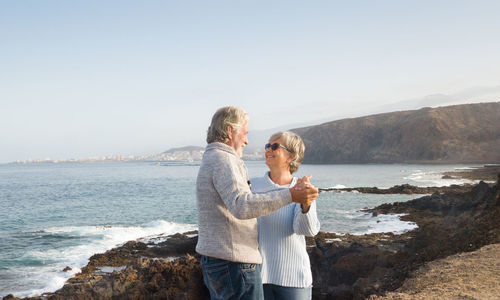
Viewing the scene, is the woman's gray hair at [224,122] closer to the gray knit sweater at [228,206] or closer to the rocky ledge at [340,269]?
the gray knit sweater at [228,206]

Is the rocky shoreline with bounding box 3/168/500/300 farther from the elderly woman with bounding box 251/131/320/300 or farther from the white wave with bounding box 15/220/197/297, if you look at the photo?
the white wave with bounding box 15/220/197/297

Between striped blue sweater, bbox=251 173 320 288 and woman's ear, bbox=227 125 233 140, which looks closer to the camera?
woman's ear, bbox=227 125 233 140

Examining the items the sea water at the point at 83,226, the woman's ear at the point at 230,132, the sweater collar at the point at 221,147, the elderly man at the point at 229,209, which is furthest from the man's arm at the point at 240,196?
the sea water at the point at 83,226

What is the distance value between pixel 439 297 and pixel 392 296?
0.51 metres

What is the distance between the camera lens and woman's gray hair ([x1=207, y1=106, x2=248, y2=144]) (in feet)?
8.40

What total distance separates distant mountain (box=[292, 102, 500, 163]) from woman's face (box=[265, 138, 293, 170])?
264 feet

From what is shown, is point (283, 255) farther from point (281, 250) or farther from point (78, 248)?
point (78, 248)

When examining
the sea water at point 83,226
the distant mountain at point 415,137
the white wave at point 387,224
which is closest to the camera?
the sea water at point 83,226

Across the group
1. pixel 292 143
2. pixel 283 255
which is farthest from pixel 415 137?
pixel 283 255

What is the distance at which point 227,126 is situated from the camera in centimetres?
256

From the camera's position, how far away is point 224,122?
2564 mm

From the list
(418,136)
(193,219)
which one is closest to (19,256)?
(193,219)

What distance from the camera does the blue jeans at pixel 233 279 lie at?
251cm

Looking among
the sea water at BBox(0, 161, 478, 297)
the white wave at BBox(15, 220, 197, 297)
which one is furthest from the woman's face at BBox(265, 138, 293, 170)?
the sea water at BBox(0, 161, 478, 297)
